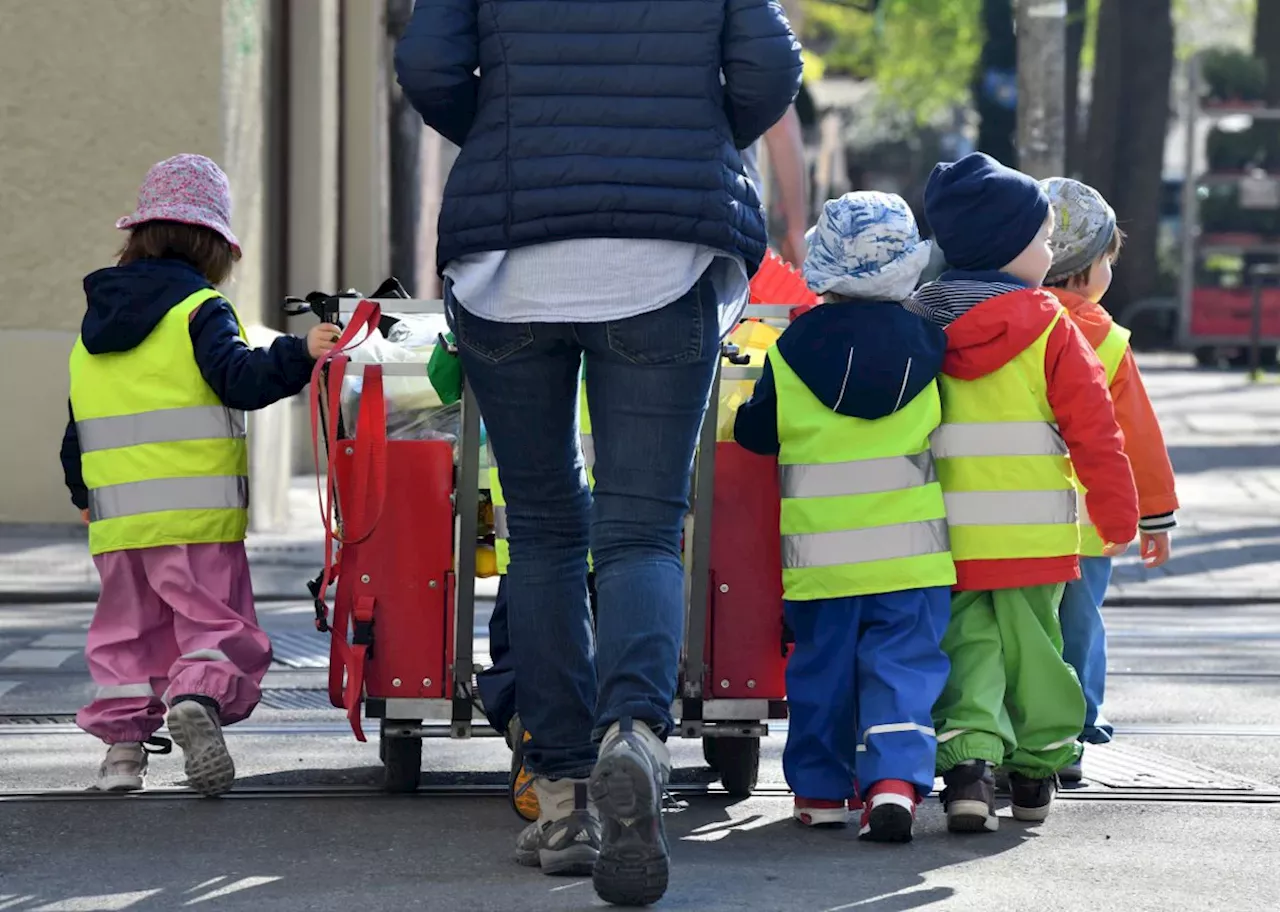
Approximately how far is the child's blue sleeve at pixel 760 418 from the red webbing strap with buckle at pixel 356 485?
2.48ft

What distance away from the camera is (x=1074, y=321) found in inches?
215

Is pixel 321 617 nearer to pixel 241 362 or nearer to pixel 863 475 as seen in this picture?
pixel 241 362

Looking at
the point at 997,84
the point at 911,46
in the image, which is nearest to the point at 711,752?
the point at 997,84

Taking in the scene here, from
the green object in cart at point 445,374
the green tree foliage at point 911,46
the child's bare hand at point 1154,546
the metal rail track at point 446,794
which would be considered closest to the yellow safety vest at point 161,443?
the metal rail track at point 446,794

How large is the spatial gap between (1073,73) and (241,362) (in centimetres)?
2884

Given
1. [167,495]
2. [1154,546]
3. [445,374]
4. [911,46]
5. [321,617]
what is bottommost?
[321,617]

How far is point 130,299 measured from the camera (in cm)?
540

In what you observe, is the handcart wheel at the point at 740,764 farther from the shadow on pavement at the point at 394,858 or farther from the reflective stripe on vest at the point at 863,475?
the reflective stripe on vest at the point at 863,475

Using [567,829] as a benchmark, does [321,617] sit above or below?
above

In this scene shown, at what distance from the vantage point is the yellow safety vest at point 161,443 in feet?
17.7

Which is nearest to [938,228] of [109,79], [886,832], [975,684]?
[975,684]

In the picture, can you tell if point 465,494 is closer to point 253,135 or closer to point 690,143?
point 690,143

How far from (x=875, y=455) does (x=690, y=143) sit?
1025mm

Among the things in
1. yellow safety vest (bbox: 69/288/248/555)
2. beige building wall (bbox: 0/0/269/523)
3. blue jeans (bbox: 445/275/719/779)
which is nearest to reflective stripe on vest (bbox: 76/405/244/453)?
yellow safety vest (bbox: 69/288/248/555)
